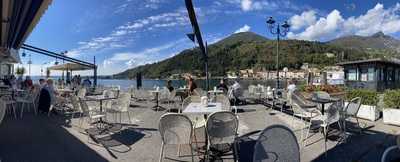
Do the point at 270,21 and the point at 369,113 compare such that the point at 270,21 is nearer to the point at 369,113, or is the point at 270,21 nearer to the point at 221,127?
the point at 369,113

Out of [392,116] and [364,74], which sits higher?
[364,74]

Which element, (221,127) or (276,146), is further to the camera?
(221,127)

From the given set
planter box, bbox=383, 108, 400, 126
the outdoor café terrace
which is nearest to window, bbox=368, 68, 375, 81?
planter box, bbox=383, 108, 400, 126

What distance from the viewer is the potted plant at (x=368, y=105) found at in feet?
22.0

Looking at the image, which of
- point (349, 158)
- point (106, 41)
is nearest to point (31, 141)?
point (349, 158)

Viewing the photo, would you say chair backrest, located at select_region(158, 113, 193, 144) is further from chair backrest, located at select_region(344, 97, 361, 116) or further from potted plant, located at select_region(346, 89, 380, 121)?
potted plant, located at select_region(346, 89, 380, 121)

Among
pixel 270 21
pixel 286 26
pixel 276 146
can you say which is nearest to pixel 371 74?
pixel 286 26

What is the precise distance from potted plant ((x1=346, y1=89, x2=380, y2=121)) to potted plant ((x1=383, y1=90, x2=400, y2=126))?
0.29 meters

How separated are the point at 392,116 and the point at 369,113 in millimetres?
554

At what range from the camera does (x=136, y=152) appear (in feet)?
13.0

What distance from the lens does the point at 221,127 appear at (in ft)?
10.6

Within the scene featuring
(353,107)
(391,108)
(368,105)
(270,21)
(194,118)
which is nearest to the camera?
(194,118)

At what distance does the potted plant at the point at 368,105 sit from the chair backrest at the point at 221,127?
519 centimetres

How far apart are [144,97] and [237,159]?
783 centimetres
